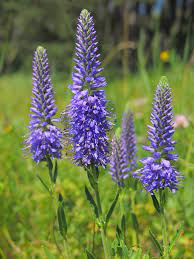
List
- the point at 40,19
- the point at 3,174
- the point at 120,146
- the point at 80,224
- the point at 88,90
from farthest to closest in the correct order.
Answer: the point at 40,19
the point at 3,174
the point at 80,224
the point at 120,146
the point at 88,90

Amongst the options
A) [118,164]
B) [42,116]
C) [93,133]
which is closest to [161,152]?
[93,133]

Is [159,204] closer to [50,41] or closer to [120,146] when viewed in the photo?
[120,146]

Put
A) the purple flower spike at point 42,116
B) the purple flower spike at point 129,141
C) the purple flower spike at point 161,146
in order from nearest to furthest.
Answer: the purple flower spike at point 161,146 < the purple flower spike at point 42,116 < the purple flower spike at point 129,141

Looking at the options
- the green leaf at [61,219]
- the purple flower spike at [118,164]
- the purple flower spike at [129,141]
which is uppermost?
the purple flower spike at [129,141]

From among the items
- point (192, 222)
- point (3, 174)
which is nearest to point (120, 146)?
point (192, 222)

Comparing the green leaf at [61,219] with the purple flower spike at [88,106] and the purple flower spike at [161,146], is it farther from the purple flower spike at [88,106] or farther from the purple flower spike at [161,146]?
the purple flower spike at [161,146]

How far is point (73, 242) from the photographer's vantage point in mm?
2752

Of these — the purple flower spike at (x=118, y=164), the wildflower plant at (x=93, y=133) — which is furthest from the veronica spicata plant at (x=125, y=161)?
the wildflower plant at (x=93, y=133)

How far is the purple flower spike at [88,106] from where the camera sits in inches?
63.2

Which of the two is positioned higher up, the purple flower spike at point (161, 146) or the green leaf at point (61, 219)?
the purple flower spike at point (161, 146)

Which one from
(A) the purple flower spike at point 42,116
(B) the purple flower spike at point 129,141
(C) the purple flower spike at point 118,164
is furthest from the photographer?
(B) the purple flower spike at point 129,141

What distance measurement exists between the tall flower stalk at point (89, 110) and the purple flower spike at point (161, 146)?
0.23m

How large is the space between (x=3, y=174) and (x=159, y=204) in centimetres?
233

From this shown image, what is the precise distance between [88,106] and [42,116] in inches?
12.4
